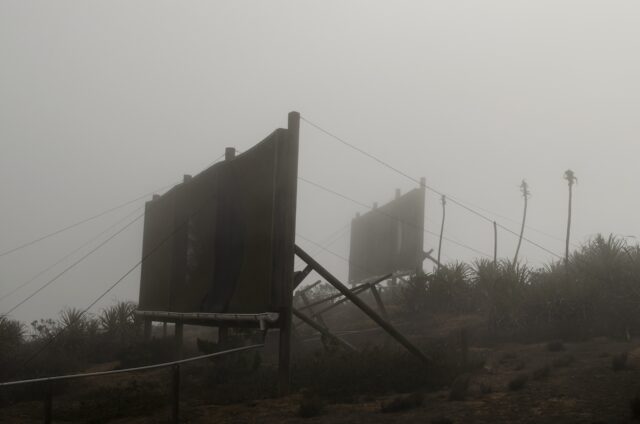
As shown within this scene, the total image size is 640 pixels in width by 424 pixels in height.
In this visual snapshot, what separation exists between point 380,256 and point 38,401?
19.5 meters

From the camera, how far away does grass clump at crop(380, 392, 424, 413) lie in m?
8.95

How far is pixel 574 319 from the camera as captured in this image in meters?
15.9

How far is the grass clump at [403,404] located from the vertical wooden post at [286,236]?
2.35 meters

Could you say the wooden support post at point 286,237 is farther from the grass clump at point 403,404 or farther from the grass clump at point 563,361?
the grass clump at point 563,361

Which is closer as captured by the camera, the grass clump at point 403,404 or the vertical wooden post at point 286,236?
the grass clump at point 403,404

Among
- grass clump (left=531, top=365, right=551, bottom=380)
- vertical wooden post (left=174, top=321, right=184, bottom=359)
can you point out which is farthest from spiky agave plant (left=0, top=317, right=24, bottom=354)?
grass clump (left=531, top=365, right=551, bottom=380)

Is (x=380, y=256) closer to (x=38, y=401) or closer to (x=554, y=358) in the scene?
(x=554, y=358)

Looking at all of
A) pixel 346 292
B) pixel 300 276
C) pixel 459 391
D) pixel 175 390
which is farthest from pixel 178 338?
pixel 459 391

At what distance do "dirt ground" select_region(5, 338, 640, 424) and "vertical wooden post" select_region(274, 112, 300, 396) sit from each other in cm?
93

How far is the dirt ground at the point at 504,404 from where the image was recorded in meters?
8.16

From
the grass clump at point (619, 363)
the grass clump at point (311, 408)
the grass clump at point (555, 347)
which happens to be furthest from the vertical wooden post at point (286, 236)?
the grass clump at point (555, 347)

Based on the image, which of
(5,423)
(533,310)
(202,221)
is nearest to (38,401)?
(5,423)

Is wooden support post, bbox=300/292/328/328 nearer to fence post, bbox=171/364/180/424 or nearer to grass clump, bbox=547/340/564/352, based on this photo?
grass clump, bbox=547/340/564/352

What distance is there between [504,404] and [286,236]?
189 inches
